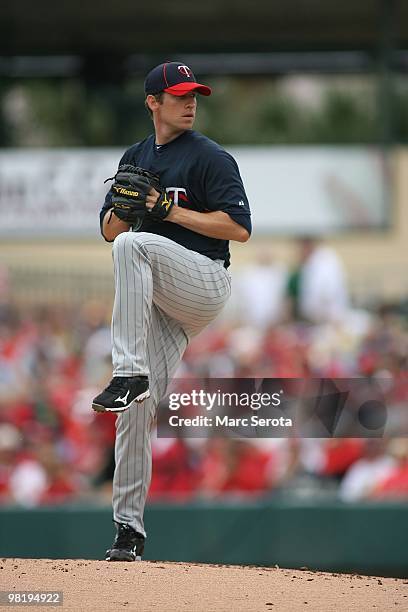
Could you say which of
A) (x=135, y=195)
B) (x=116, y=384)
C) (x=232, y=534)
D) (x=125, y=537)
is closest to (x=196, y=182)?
(x=135, y=195)

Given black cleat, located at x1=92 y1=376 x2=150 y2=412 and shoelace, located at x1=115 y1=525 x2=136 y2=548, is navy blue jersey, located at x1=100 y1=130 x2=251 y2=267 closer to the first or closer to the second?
black cleat, located at x1=92 y1=376 x2=150 y2=412

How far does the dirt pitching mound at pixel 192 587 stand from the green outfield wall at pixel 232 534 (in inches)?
120

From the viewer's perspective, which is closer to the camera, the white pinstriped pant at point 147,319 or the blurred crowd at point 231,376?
the white pinstriped pant at point 147,319

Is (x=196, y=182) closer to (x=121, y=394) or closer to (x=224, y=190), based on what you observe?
(x=224, y=190)

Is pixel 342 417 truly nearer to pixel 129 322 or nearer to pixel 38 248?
pixel 129 322

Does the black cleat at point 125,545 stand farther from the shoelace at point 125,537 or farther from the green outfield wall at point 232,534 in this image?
the green outfield wall at point 232,534

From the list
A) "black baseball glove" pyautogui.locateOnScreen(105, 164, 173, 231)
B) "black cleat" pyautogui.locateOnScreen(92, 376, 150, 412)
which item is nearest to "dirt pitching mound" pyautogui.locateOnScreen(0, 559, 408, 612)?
"black cleat" pyautogui.locateOnScreen(92, 376, 150, 412)

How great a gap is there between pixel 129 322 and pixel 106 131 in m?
10.4

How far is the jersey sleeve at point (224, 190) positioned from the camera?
209 inches

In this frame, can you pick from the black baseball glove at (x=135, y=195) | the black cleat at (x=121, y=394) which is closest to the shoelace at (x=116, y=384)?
the black cleat at (x=121, y=394)

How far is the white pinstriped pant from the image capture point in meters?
5.22

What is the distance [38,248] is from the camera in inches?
601

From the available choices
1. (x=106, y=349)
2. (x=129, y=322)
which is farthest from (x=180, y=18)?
(x=129, y=322)

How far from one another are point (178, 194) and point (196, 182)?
0.10 metres
